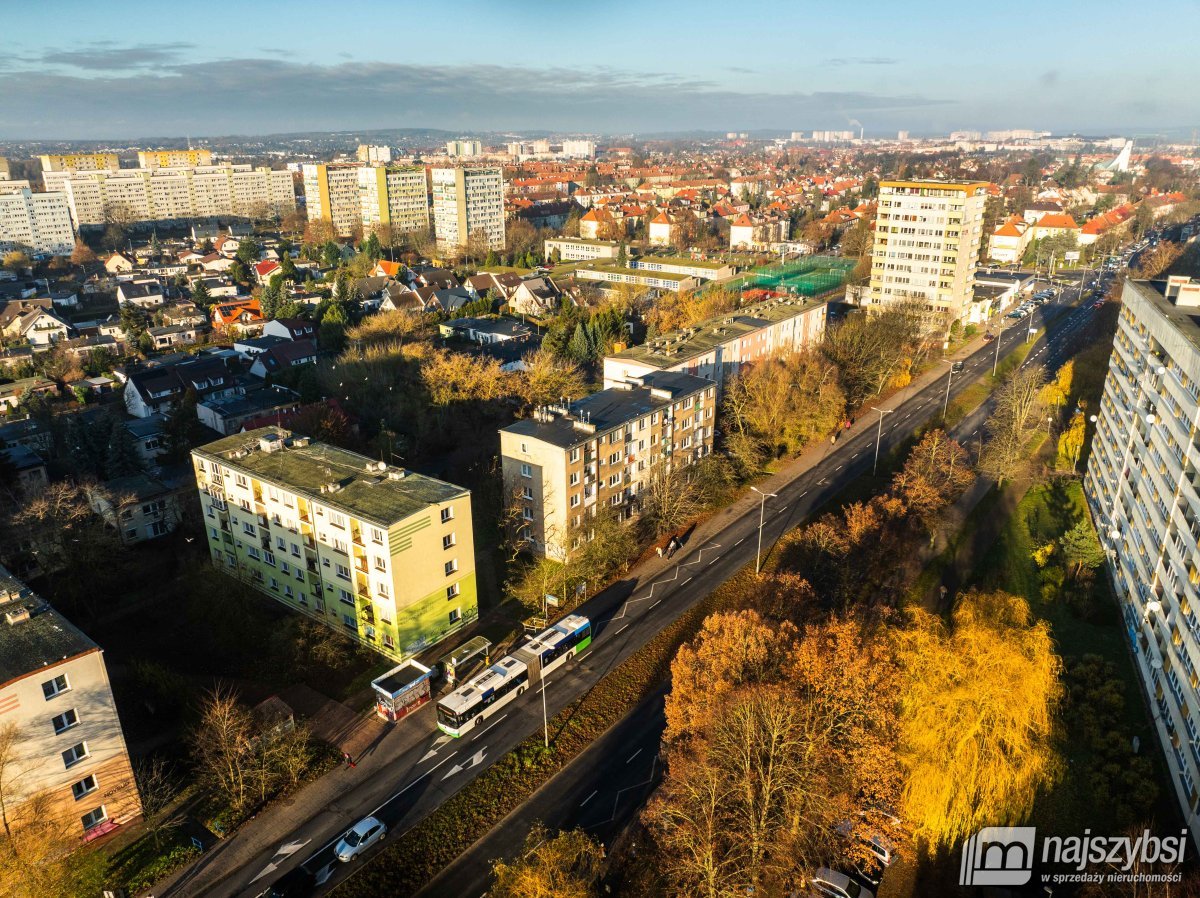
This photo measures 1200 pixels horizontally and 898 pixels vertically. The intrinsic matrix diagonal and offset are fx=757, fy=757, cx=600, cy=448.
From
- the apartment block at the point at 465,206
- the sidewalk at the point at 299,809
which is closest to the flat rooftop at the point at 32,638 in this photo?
Answer: the sidewalk at the point at 299,809

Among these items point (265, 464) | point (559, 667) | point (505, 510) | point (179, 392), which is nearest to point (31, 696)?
point (265, 464)

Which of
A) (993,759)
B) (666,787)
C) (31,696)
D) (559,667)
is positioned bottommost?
(559,667)

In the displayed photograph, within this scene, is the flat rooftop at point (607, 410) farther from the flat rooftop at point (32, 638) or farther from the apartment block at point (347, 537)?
the flat rooftop at point (32, 638)

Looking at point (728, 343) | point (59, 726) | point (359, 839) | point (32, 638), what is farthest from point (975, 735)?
point (728, 343)

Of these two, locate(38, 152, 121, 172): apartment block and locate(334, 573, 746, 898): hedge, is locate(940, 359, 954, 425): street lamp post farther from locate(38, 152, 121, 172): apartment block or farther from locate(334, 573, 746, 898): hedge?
locate(38, 152, 121, 172): apartment block

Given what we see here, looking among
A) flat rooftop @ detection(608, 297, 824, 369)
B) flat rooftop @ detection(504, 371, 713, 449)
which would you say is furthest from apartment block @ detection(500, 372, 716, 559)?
flat rooftop @ detection(608, 297, 824, 369)

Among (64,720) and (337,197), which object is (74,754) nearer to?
(64,720)

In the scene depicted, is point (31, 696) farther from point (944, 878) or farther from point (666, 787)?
point (944, 878)
